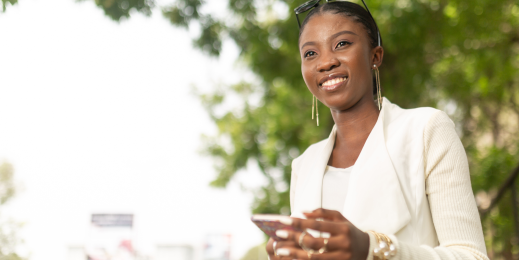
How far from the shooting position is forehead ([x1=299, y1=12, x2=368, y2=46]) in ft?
3.98

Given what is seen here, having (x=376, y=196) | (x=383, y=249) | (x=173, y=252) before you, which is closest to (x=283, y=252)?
(x=383, y=249)

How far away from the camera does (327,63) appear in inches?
47.3

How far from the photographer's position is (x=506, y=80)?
245 inches

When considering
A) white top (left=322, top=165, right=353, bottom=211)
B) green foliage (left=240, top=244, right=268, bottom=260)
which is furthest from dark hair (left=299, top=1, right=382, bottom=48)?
green foliage (left=240, top=244, right=268, bottom=260)

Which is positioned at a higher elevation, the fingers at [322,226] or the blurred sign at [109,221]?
the fingers at [322,226]

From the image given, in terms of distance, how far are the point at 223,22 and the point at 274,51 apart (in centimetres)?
81

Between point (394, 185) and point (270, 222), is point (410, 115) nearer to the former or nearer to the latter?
point (394, 185)

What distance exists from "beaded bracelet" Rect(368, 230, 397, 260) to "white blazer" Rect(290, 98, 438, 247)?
17 cm

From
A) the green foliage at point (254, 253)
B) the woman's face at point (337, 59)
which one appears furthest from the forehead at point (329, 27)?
the green foliage at point (254, 253)

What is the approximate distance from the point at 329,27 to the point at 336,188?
448mm

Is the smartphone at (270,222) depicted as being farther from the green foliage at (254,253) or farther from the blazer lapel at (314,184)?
the green foliage at (254,253)

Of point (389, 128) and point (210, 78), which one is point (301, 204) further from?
point (210, 78)

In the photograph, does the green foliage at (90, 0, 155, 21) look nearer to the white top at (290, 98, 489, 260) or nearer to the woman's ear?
the woman's ear

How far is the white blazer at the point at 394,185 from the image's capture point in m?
1.03
